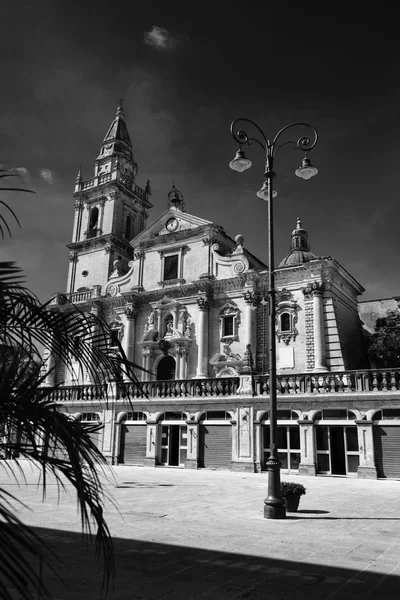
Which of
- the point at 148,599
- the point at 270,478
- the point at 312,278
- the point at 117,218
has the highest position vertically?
the point at 117,218

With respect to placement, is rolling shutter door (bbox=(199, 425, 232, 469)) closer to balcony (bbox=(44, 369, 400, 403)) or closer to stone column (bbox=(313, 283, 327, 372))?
balcony (bbox=(44, 369, 400, 403))

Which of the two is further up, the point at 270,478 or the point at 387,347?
the point at 387,347

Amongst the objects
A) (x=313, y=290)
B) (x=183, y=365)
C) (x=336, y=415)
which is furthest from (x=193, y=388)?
(x=313, y=290)

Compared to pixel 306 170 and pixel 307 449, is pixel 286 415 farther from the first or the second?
pixel 306 170

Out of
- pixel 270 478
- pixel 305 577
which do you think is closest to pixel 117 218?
pixel 270 478

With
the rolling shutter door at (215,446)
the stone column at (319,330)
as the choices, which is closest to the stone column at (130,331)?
the stone column at (319,330)

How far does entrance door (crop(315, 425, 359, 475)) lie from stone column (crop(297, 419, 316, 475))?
338 millimetres

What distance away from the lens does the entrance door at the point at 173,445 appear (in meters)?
27.6

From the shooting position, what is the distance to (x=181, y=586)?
21.0 feet

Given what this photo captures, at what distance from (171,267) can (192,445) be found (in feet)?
61.4

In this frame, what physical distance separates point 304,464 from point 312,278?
50.2 feet

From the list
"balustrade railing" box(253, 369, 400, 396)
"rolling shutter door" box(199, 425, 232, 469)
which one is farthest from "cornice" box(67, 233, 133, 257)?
"balustrade railing" box(253, 369, 400, 396)

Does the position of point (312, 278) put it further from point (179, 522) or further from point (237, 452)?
point (179, 522)

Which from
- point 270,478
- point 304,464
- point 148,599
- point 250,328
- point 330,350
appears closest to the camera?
point 148,599
